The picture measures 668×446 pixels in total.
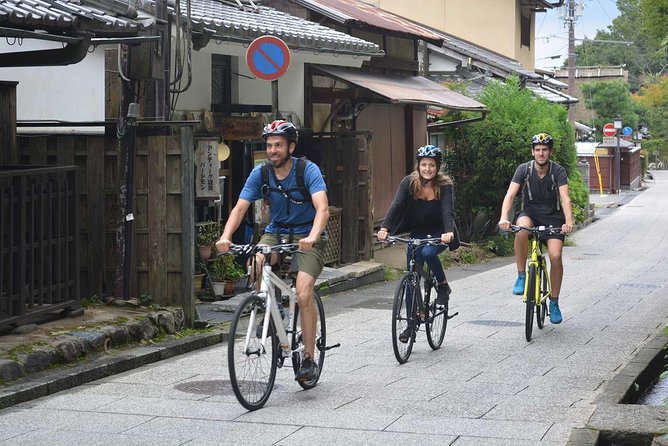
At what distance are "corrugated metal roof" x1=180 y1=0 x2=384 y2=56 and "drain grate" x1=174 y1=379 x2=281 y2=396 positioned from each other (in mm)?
5138

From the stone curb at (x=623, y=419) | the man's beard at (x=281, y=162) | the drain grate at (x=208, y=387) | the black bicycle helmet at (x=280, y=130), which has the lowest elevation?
the stone curb at (x=623, y=419)

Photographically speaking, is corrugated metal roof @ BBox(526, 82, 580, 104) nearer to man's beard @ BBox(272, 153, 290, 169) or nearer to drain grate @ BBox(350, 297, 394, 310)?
drain grate @ BBox(350, 297, 394, 310)

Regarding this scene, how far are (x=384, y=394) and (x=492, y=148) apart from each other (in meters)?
15.9

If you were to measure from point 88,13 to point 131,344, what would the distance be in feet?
10.2

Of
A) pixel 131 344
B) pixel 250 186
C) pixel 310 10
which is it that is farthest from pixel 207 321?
pixel 310 10

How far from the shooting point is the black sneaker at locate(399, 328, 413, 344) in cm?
958

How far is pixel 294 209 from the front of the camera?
26.8 ft

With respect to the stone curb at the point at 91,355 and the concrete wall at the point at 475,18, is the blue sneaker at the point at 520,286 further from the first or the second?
the concrete wall at the point at 475,18

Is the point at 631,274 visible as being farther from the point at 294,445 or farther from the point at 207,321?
the point at 294,445

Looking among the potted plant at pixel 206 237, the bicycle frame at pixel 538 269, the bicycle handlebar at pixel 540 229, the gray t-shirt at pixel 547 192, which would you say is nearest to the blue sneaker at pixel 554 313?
the bicycle frame at pixel 538 269

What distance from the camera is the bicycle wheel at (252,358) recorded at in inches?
288

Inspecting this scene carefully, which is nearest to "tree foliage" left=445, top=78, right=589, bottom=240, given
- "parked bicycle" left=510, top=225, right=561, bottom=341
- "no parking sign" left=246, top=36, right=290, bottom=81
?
"no parking sign" left=246, top=36, right=290, bottom=81

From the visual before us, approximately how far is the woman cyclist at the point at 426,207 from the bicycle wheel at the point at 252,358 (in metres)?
2.48

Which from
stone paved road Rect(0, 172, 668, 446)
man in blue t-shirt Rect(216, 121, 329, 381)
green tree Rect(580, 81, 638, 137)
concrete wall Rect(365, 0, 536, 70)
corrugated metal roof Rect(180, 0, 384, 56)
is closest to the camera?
stone paved road Rect(0, 172, 668, 446)
